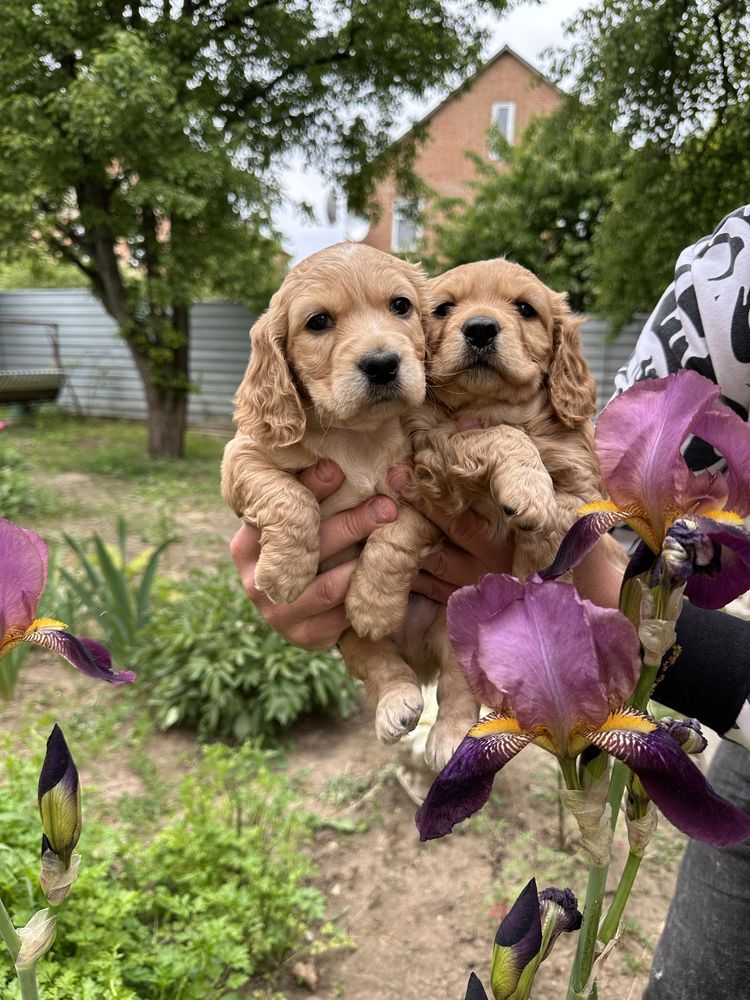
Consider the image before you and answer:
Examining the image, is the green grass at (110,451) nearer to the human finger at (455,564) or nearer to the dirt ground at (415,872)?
the dirt ground at (415,872)

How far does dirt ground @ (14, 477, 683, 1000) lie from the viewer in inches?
113

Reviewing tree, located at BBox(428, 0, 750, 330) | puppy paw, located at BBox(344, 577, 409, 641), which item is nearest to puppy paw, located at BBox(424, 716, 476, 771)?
puppy paw, located at BBox(344, 577, 409, 641)

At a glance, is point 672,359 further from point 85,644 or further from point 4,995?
point 4,995

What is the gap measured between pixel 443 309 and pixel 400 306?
0.12 m

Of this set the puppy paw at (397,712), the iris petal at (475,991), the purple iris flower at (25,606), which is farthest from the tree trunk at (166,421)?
the iris petal at (475,991)

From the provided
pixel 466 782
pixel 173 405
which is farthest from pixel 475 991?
pixel 173 405

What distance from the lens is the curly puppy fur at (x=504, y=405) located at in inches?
60.9

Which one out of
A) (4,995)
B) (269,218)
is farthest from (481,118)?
(4,995)

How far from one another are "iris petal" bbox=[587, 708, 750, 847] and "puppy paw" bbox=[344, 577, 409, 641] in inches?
35.9

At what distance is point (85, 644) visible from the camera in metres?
0.93

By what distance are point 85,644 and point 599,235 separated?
323 inches

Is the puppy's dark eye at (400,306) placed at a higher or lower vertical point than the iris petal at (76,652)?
higher

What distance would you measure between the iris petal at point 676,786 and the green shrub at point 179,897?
169 centimetres

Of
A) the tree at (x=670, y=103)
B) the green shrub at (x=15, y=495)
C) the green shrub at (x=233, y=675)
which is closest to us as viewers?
the green shrub at (x=233, y=675)
